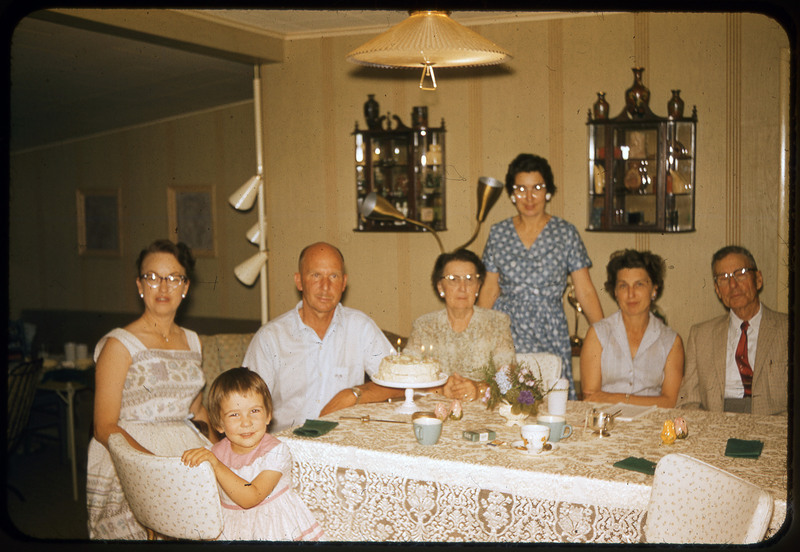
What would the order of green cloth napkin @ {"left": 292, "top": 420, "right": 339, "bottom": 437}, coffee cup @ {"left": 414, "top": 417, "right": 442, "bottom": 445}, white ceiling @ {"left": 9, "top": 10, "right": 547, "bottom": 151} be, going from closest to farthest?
coffee cup @ {"left": 414, "top": 417, "right": 442, "bottom": 445} → green cloth napkin @ {"left": 292, "top": 420, "right": 339, "bottom": 437} → white ceiling @ {"left": 9, "top": 10, "right": 547, "bottom": 151}

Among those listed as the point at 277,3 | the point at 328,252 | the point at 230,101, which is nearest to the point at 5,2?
the point at 277,3

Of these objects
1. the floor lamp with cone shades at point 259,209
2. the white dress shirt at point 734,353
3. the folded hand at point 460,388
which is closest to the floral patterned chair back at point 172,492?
the folded hand at point 460,388

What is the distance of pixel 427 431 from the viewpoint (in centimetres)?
218

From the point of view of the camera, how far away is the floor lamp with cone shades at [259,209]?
191 inches

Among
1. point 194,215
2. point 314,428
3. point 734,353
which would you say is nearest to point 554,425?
point 314,428

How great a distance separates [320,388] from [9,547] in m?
1.23

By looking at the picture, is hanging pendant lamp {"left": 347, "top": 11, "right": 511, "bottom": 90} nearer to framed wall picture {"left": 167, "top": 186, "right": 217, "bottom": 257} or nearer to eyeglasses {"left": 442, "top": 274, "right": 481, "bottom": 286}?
Result: eyeglasses {"left": 442, "top": 274, "right": 481, "bottom": 286}

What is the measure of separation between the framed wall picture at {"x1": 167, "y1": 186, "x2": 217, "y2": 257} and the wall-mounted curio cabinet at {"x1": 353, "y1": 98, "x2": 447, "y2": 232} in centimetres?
205

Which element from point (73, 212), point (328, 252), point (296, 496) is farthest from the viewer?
point (73, 212)

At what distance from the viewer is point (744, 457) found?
6.66 ft

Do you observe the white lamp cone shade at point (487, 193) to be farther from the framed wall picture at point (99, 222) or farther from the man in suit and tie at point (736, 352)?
the framed wall picture at point (99, 222)

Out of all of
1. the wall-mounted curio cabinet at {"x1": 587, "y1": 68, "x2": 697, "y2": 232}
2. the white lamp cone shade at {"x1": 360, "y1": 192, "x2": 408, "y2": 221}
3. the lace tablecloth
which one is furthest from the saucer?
the white lamp cone shade at {"x1": 360, "y1": 192, "x2": 408, "y2": 221}

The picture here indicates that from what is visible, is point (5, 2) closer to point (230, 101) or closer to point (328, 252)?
point (328, 252)

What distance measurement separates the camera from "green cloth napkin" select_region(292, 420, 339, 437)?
7.52 feet
